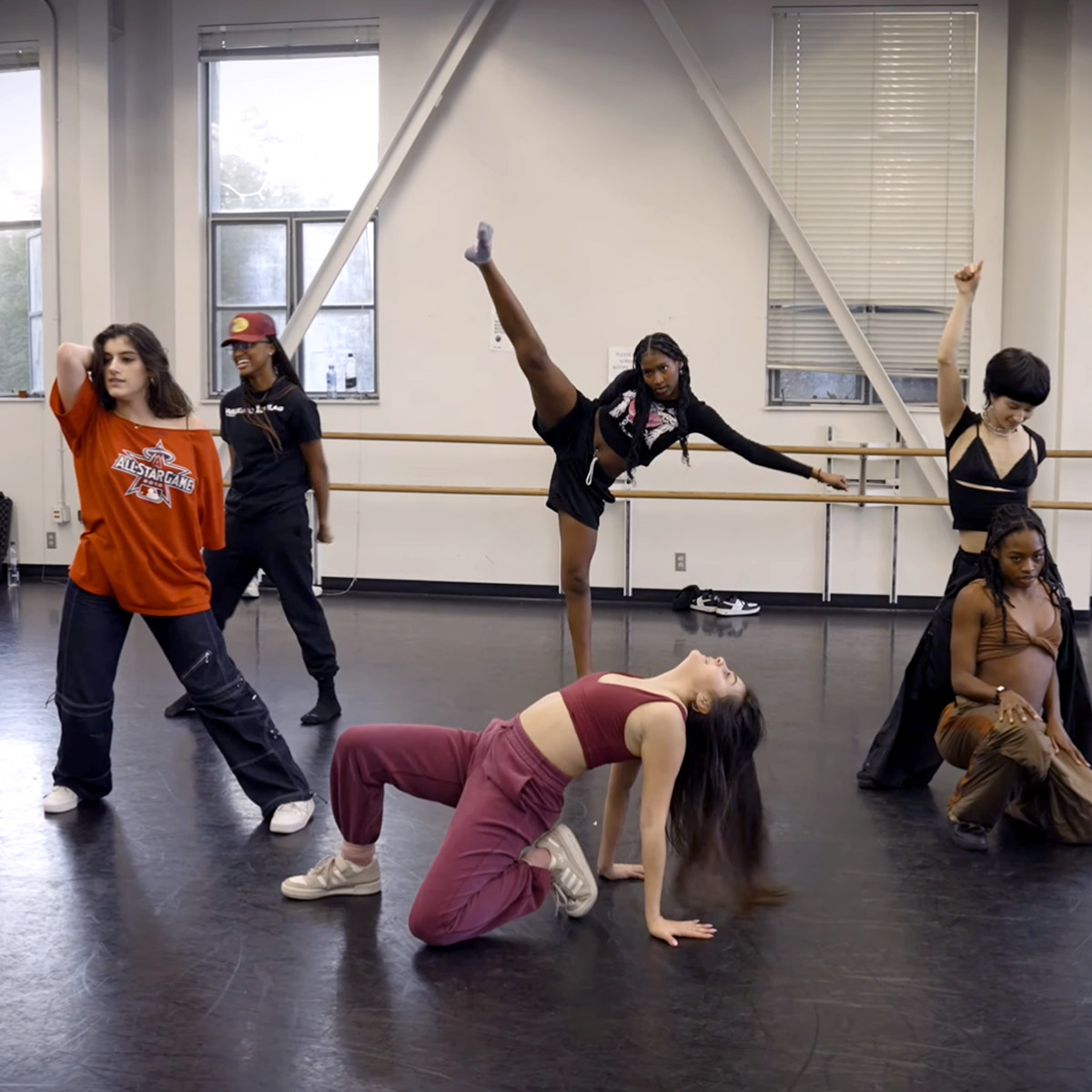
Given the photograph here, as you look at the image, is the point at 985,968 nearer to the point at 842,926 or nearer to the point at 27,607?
the point at 842,926

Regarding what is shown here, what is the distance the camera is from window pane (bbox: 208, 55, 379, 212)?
318 inches

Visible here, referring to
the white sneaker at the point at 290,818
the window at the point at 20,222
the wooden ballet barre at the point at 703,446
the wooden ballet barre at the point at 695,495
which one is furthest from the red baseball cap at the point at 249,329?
the window at the point at 20,222

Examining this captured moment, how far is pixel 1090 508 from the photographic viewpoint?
7.14 m

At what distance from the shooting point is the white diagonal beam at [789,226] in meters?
7.49

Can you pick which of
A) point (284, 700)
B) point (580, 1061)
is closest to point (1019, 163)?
point (284, 700)

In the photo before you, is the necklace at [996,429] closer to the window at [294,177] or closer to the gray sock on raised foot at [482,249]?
the gray sock on raised foot at [482,249]

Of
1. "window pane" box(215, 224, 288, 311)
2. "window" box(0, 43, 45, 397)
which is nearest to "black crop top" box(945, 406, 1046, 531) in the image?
"window pane" box(215, 224, 288, 311)

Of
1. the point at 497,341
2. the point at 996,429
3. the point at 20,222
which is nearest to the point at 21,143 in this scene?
the point at 20,222

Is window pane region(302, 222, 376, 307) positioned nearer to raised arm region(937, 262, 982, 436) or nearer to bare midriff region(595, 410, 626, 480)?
bare midriff region(595, 410, 626, 480)

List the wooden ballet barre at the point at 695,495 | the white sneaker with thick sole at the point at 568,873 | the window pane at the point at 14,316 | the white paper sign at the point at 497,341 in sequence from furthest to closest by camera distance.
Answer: the window pane at the point at 14,316
the white paper sign at the point at 497,341
the wooden ballet barre at the point at 695,495
the white sneaker with thick sole at the point at 568,873

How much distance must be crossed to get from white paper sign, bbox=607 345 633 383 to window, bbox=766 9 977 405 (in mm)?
835

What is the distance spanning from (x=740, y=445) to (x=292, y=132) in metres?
4.87

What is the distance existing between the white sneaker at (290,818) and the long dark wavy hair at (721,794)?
3.54 ft

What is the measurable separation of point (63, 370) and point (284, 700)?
6.81 feet
